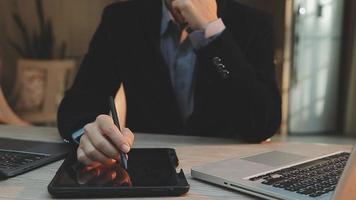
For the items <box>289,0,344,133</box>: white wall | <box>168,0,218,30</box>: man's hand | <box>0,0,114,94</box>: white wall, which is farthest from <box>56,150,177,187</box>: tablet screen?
<box>289,0,344,133</box>: white wall

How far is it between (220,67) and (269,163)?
298 mm

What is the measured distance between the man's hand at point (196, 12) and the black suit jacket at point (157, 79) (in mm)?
118

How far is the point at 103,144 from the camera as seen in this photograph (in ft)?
2.25

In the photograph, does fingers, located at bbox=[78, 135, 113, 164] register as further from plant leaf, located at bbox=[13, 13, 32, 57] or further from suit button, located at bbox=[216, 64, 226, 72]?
plant leaf, located at bbox=[13, 13, 32, 57]

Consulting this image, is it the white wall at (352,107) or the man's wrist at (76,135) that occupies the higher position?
the man's wrist at (76,135)

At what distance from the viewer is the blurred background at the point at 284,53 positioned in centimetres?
338

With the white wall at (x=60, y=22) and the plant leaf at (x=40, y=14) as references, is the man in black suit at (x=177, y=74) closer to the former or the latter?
the plant leaf at (x=40, y=14)

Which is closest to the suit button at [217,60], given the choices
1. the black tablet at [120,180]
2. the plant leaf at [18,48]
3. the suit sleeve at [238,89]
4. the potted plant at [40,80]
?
the suit sleeve at [238,89]

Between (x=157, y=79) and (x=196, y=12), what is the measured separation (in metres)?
0.27

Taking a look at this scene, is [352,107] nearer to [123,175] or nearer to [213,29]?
[213,29]

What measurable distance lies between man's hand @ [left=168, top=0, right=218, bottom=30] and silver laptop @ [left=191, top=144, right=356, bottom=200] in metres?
0.33

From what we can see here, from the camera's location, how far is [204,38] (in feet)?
3.15

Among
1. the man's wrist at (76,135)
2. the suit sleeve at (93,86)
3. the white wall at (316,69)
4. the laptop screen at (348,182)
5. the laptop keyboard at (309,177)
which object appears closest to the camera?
the laptop screen at (348,182)

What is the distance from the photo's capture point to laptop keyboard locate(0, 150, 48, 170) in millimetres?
704
